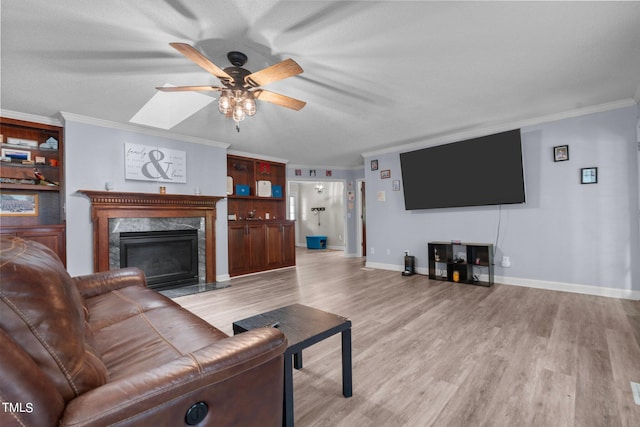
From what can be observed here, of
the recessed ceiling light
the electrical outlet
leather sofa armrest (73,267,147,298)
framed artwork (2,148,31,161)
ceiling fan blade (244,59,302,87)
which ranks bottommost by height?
the electrical outlet

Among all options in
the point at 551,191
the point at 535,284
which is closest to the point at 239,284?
the point at 535,284

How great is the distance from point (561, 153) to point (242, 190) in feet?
16.9

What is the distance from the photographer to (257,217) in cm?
623

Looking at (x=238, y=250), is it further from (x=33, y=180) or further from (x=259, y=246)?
(x=33, y=180)

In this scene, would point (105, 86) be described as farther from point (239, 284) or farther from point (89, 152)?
point (239, 284)

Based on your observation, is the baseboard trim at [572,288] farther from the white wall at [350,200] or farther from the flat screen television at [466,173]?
the white wall at [350,200]

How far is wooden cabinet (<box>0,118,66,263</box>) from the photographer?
3537 millimetres

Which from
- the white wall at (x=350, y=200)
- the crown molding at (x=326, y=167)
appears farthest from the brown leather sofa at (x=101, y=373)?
the white wall at (x=350, y=200)

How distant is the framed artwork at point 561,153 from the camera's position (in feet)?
12.8

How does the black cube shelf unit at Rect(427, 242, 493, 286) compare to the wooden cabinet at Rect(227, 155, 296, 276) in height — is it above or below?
below

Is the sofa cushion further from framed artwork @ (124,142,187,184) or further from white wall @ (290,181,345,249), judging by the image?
white wall @ (290,181,345,249)

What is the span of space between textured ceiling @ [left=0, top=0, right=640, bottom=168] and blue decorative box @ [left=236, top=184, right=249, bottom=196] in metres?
1.86

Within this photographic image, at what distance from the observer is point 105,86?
296 cm

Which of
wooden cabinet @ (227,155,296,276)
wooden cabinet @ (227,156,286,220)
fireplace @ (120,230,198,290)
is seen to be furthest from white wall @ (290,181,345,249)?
fireplace @ (120,230,198,290)
